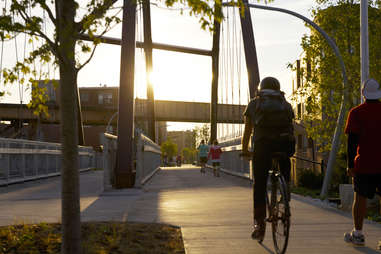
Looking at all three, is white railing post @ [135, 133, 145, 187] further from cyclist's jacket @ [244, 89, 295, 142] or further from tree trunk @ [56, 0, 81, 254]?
tree trunk @ [56, 0, 81, 254]

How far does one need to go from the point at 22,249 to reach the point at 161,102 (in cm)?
5998

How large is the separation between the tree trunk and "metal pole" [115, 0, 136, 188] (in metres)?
8.02

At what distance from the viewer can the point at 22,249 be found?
4.69 metres

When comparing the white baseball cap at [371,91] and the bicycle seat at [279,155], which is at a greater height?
the white baseball cap at [371,91]

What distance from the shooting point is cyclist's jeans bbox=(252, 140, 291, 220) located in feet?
15.6

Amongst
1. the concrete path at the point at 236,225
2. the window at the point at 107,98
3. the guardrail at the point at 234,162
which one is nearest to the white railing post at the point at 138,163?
the concrete path at the point at 236,225

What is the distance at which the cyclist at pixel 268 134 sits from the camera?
4.74 metres

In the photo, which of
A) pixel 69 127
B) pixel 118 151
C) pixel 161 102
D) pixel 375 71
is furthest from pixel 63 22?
pixel 161 102

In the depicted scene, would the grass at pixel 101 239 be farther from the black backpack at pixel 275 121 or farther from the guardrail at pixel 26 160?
the guardrail at pixel 26 160

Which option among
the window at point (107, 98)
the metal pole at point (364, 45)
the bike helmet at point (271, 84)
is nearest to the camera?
the bike helmet at point (271, 84)

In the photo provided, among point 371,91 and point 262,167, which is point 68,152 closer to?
point 262,167

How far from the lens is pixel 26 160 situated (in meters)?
16.2

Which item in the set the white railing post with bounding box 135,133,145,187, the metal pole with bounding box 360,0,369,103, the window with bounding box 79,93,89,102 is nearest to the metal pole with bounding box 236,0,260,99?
the white railing post with bounding box 135,133,145,187

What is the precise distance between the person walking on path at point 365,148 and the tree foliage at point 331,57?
867 centimetres
